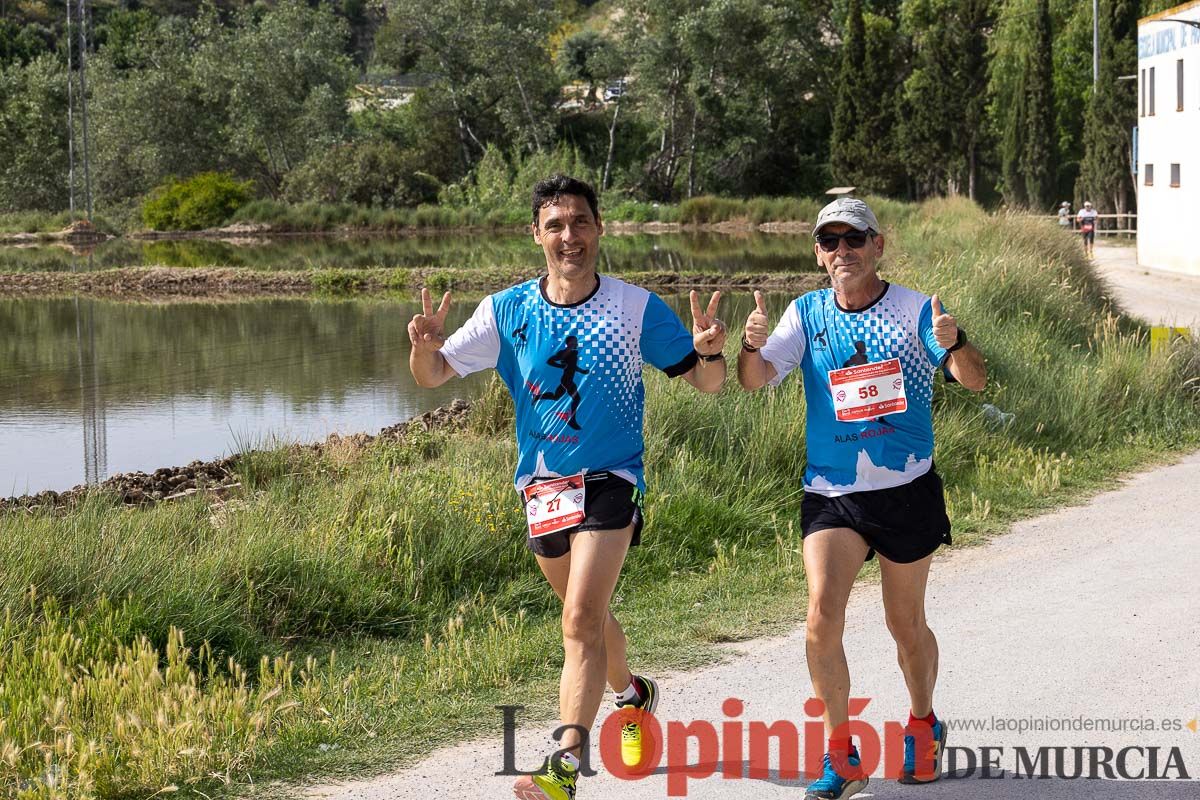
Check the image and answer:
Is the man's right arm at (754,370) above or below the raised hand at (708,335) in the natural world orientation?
below

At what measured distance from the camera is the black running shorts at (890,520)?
16.2ft

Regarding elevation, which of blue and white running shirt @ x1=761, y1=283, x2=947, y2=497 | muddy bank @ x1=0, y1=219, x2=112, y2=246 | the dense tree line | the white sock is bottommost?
the white sock

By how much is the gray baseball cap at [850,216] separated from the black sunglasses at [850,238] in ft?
0.06

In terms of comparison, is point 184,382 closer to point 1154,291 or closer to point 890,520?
point 1154,291

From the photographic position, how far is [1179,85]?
36188 mm

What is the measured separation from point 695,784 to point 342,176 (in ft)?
241

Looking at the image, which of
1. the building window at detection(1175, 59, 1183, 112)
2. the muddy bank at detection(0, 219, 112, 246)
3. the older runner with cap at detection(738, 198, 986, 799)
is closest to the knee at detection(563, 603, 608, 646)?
the older runner with cap at detection(738, 198, 986, 799)

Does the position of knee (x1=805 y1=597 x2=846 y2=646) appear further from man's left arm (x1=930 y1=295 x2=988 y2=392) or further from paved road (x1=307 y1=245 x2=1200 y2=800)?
man's left arm (x1=930 y1=295 x2=988 y2=392)

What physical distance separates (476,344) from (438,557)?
3650 millimetres

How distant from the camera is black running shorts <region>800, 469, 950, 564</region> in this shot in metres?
4.93

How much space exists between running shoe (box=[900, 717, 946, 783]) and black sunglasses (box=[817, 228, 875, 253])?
5.68 feet

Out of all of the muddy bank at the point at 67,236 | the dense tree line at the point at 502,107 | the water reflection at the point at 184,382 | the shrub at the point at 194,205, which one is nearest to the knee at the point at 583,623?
the water reflection at the point at 184,382

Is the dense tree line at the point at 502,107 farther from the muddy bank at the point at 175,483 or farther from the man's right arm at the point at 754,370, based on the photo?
the man's right arm at the point at 754,370

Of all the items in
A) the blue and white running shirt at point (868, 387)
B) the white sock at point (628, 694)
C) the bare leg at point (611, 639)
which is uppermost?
the blue and white running shirt at point (868, 387)
